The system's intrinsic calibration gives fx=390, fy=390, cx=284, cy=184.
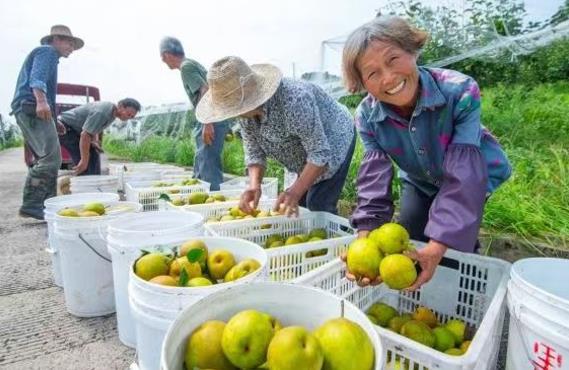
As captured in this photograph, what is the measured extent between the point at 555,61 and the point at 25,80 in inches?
413

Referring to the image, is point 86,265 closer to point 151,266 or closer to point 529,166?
point 151,266

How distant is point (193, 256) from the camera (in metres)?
1.66

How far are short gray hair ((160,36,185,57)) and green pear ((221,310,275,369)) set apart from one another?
13.2 ft

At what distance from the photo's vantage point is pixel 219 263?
5.80 feet

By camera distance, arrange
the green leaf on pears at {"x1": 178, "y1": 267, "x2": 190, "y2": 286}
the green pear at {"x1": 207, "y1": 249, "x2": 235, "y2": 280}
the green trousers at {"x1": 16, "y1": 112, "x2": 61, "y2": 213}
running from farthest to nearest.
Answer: the green trousers at {"x1": 16, "y1": 112, "x2": 61, "y2": 213}
the green pear at {"x1": 207, "y1": 249, "x2": 235, "y2": 280}
the green leaf on pears at {"x1": 178, "y1": 267, "x2": 190, "y2": 286}

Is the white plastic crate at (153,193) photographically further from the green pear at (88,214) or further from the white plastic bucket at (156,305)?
the white plastic bucket at (156,305)

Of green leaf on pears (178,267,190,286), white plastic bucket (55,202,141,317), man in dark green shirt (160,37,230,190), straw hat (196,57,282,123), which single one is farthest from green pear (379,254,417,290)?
man in dark green shirt (160,37,230,190)

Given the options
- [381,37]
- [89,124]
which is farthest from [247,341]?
[89,124]

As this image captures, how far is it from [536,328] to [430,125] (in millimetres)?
883

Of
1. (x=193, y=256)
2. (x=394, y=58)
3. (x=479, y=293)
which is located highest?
(x=394, y=58)

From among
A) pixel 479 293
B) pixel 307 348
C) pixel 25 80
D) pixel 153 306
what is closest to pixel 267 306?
pixel 307 348

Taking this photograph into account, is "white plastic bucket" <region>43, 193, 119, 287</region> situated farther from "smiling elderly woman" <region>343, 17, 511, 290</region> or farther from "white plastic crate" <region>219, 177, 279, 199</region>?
"smiling elderly woman" <region>343, 17, 511, 290</region>

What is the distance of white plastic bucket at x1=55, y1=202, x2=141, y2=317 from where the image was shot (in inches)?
95.5

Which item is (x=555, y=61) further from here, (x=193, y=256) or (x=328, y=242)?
(x=193, y=256)
